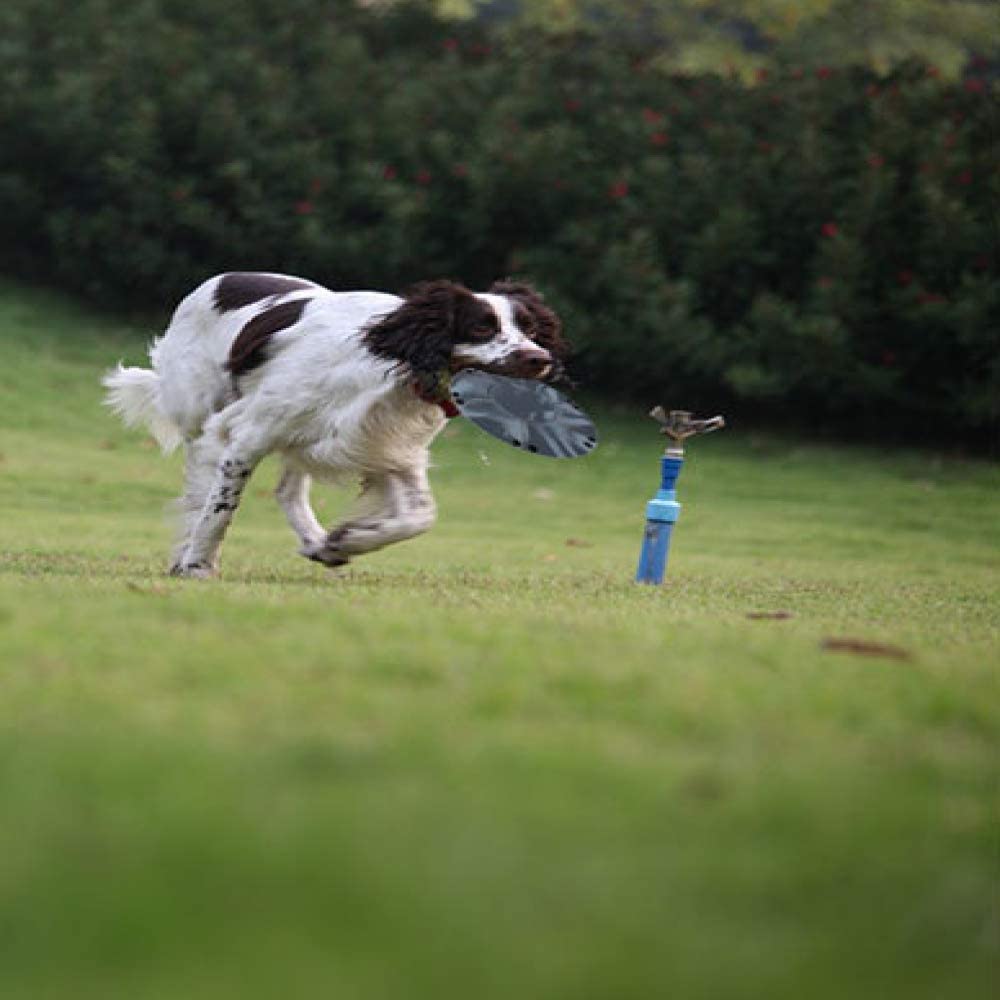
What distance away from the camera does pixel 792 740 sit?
4.60m

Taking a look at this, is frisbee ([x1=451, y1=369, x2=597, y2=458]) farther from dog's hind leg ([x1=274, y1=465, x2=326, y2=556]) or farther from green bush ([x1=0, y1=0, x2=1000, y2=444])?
green bush ([x1=0, y1=0, x2=1000, y2=444])

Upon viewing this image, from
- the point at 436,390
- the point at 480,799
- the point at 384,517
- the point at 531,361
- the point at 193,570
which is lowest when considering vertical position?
the point at 193,570

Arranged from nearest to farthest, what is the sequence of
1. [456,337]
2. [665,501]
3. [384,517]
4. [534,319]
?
[456,337]
[534,319]
[384,517]
[665,501]

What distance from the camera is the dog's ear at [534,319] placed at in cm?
929

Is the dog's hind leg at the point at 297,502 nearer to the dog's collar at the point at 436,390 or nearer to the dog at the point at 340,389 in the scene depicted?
the dog at the point at 340,389

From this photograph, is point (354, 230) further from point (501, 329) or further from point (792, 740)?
point (792, 740)

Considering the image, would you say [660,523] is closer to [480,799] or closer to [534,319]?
[534,319]

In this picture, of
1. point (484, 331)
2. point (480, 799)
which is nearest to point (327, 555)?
point (484, 331)

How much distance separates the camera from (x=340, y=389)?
9438mm

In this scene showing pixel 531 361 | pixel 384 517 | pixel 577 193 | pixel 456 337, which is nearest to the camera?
Result: pixel 531 361

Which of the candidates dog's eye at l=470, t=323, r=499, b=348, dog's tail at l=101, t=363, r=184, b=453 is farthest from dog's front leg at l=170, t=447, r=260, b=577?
dog's eye at l=470, t=323, r=499, b=348

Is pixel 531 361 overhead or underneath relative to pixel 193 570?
overhead

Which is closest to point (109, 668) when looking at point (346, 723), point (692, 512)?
point (346, 723)

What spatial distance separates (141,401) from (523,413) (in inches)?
113
